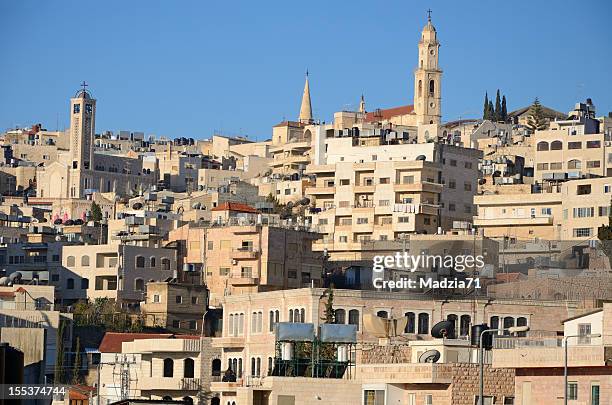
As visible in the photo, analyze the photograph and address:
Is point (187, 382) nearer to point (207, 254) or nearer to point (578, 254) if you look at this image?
point (578, 254)

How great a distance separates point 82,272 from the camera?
11706 cm

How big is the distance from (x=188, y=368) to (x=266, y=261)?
2898 centimetres

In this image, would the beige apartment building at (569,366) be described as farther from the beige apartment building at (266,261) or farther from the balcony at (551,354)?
the beige apartment building at (266,261)

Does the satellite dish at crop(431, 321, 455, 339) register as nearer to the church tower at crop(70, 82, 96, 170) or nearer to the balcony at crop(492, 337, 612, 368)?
the balcony at crop(492, 337, 612, 368)

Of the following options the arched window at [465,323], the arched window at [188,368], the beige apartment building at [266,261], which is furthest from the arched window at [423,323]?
the beige apartment building at [266,261]

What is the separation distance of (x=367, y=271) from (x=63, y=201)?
3855 inches

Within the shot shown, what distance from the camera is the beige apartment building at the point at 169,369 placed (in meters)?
77.6

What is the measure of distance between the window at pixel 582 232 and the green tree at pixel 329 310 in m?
49.9

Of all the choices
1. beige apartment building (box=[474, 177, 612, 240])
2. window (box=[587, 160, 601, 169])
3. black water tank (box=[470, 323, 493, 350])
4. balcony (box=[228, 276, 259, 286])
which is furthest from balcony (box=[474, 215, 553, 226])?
black water tank (box=[470, 323, 493, 350])

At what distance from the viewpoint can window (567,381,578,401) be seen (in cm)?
4734

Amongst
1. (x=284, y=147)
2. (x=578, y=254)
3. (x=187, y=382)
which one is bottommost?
(x=187, y=382)

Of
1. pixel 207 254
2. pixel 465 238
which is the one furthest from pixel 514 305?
pixel 207 254

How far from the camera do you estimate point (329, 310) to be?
233ft

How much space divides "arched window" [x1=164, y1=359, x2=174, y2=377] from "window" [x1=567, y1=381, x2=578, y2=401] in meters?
33.0
